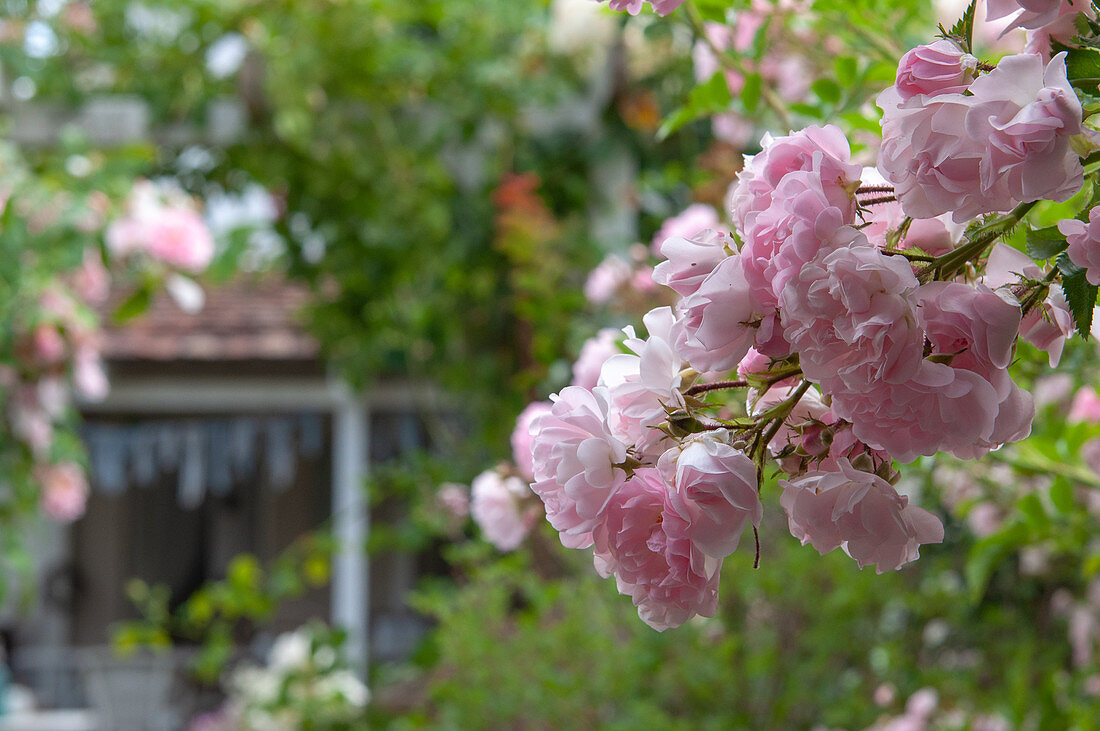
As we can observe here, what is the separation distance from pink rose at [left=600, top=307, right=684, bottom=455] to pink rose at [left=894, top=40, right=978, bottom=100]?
0.42 ft

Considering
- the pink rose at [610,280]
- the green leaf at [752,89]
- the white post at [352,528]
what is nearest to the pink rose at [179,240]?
the pink rose at [610,280]

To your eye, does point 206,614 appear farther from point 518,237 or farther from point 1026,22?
point 1026,22

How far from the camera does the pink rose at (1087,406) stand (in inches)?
42.1

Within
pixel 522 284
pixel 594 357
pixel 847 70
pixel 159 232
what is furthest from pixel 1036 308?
pixel 159 232

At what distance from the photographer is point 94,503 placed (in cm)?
791

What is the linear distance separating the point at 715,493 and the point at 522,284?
6.44 feet

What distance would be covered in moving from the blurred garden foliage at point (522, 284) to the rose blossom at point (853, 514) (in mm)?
551

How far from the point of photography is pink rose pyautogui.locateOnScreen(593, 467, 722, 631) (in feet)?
1.29

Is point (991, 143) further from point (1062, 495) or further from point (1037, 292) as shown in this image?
point (1062, 495)

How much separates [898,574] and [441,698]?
95 centimetres

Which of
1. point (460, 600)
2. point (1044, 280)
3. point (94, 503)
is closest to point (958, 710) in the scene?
point (460, 600)

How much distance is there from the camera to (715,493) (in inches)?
14.6

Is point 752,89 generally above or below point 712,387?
above

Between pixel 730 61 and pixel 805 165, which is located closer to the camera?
pixel 805 165
